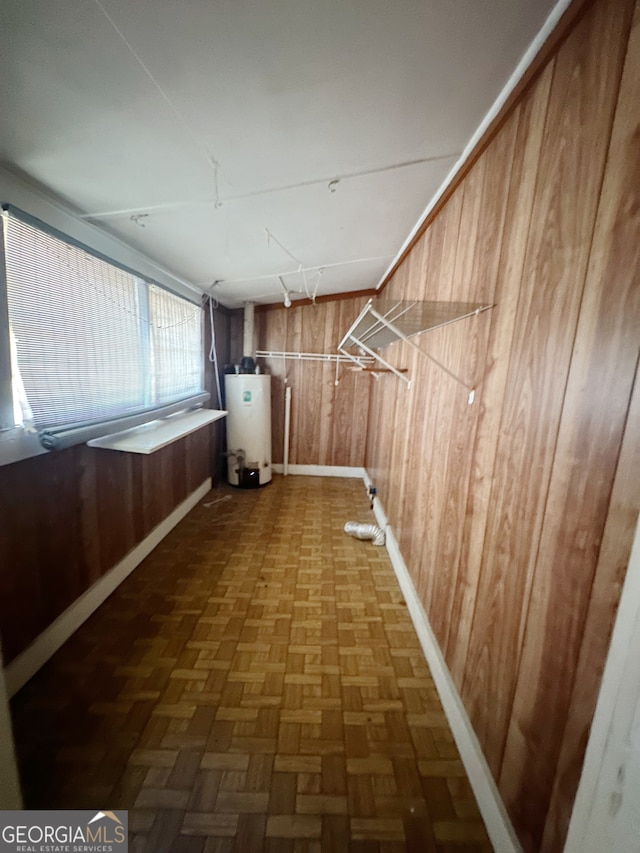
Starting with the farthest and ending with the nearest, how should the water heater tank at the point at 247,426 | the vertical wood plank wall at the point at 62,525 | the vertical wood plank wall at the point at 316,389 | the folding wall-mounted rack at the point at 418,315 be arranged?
the vertical wood plank wall at the point at 316,389 → the water heater tank at the point at 247,426 → the vertical wood plank wall at the point at 62,525 → the folding wall-mounted rack at the point at 418,315

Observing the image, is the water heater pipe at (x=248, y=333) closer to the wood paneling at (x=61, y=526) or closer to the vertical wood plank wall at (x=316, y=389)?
the vertical wood plank wall at (x=316, y=389)

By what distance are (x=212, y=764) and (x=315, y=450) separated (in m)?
3.12

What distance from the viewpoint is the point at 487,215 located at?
116cm

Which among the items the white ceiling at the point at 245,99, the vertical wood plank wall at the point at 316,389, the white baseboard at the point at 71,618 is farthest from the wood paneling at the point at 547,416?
the vertical wood plank wall at the point at 316,389

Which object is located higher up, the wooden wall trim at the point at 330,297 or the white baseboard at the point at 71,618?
the wooden wall trim at the point at 330,297

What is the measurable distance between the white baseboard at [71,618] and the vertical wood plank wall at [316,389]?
1959mm

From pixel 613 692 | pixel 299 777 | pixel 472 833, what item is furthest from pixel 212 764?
pixel 613 692

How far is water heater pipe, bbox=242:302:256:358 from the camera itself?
140 inches

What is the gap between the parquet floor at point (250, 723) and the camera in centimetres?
95

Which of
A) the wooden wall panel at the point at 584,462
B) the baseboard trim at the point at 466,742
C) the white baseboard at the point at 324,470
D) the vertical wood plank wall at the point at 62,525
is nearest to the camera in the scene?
the wooden wall panel at the point at 584,462

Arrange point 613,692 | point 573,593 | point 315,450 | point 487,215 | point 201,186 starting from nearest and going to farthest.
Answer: point 613,692
point 573,593
point 487,215
point 201,186
point 315,450

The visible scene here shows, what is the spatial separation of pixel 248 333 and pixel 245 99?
108 inches

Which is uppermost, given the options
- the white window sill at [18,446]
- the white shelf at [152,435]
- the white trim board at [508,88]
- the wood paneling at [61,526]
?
the white trim board at [508,88]

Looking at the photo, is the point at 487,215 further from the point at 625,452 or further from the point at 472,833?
the point at 472,833
